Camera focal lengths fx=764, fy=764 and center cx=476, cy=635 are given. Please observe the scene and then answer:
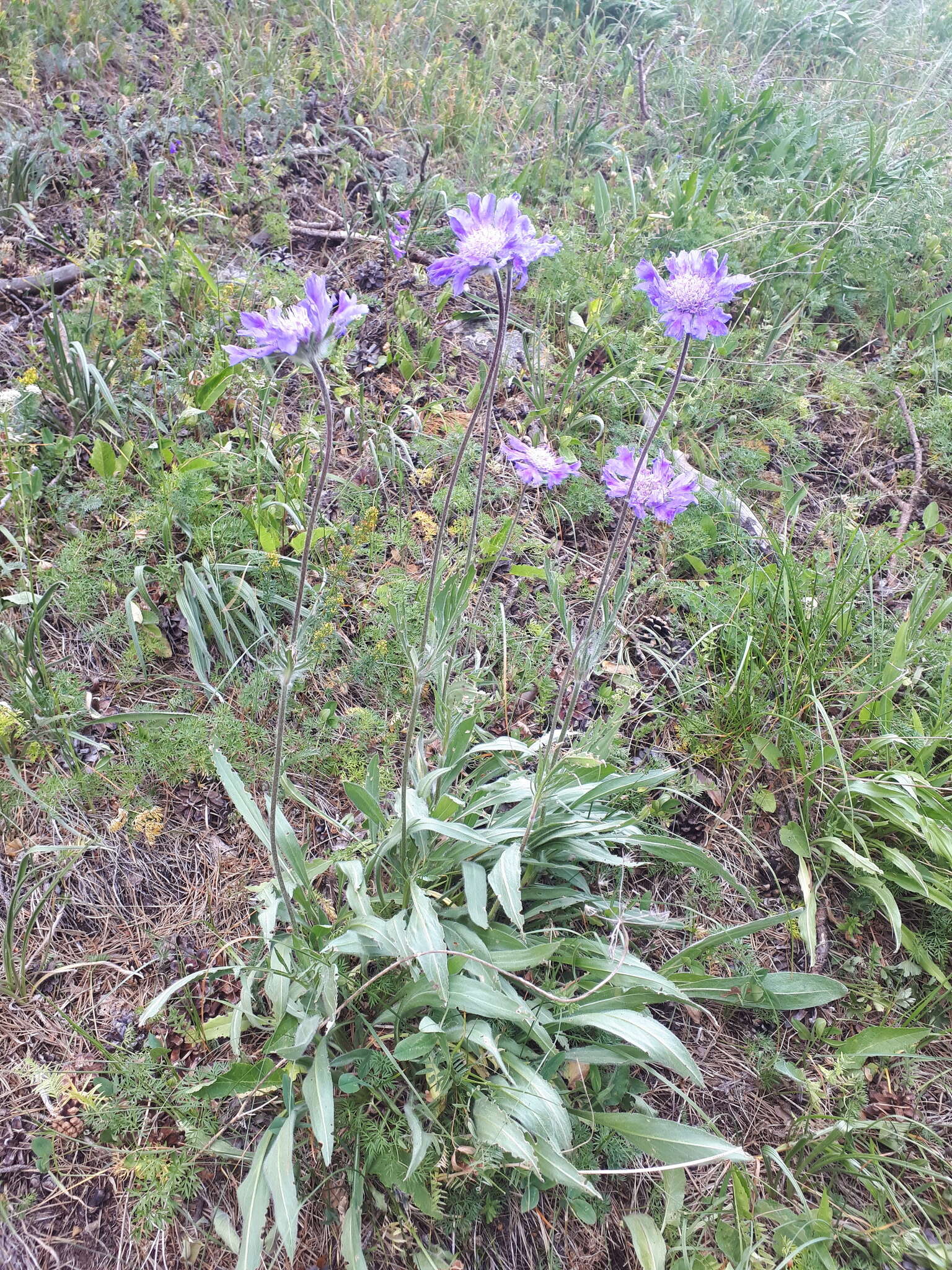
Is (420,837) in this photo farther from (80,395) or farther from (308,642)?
(80,395)

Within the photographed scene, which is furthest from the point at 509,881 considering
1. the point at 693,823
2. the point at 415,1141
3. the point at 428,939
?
the point at 693,823

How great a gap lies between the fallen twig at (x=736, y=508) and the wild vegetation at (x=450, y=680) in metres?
0.04

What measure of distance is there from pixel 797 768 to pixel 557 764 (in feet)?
3.31

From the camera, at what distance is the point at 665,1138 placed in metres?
1.63

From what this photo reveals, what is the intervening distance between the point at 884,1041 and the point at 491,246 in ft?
6.78

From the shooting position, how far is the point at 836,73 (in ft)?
18.4

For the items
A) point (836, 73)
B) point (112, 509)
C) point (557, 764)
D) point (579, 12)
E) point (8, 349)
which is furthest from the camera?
point (836, 73)

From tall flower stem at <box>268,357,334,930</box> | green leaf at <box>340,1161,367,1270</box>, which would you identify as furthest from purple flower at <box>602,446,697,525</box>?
green leaf at <box>340,1161,367,1270</box>

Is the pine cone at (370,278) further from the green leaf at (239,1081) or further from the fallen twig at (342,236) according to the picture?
the green leaf at (239,1081)

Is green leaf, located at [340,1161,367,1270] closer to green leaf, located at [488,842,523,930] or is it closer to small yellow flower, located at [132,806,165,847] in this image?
green leaf, located at [488,842,523,930]

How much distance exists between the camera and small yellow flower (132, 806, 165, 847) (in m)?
2.04

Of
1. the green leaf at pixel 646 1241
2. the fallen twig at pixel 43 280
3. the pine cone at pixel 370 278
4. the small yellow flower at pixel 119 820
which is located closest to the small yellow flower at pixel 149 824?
the small yellow flower at pixel 119 820

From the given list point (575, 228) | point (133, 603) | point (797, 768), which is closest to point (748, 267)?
point (575, 228)

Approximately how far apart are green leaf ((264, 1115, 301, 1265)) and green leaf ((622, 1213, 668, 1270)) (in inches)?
28.0
